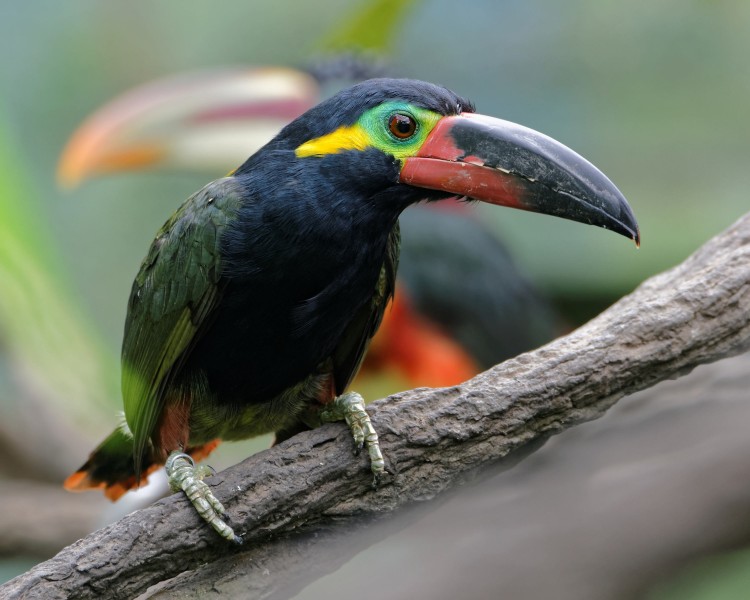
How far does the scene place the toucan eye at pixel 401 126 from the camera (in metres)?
2.64

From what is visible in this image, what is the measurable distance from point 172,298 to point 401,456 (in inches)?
31.4

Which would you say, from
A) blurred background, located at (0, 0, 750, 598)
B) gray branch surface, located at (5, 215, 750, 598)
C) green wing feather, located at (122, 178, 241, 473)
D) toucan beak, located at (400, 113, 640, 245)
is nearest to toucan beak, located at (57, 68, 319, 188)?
blurred background, located at (0, 0, 750, 598)

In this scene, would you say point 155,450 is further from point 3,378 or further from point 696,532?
point 3,378

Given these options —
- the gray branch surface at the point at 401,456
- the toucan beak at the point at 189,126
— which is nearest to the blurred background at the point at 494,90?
the toucan beak at the point at 189,126

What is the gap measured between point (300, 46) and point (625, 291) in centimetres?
299

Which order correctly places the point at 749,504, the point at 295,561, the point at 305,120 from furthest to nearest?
the point at 305,120, the point at 295,561, the point at 749,504

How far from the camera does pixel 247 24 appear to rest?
7031 millimetres

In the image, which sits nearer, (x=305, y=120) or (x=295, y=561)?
(x=295, y=561)

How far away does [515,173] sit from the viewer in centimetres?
257

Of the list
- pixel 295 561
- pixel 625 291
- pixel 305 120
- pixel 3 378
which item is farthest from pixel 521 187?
pixel 3 378

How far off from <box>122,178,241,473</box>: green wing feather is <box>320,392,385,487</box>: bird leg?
0.47 meters

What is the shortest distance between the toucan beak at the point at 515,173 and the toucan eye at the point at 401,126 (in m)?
0.05

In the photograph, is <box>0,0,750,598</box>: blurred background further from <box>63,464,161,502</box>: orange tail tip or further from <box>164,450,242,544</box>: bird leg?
<box>164,450,242,544</box>: bird leg

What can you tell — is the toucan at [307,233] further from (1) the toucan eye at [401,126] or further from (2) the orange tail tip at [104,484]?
(2) the orange tail tip at [104,484]
